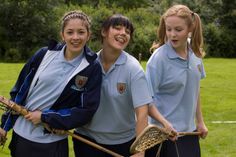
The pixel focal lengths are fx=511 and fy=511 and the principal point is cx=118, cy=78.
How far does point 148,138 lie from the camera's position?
3244mm

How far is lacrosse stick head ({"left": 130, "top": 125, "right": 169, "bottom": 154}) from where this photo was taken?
315 cm

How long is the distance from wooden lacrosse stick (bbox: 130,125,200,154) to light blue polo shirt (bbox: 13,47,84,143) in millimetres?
530

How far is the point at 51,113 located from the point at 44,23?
26240 millimetres

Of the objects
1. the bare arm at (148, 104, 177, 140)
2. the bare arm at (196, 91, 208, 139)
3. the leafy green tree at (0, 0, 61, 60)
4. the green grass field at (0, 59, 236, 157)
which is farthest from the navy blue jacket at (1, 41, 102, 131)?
the leafy green tree at (0, 0, 61, 60)

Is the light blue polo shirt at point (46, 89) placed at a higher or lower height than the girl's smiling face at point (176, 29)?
lower

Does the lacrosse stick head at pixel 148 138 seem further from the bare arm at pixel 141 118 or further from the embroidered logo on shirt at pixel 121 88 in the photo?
the embroidered logo on shirt at pixel 121 88

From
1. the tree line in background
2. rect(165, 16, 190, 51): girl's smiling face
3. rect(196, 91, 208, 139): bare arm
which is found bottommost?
the tree line in background

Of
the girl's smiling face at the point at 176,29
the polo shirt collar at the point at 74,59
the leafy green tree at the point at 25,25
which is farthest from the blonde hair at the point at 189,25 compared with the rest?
the leafy green tree at the point at 25,25

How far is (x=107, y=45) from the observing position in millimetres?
3500

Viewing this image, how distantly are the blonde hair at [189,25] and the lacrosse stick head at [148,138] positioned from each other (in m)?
0.82

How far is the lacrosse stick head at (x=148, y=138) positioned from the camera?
3.15 meters

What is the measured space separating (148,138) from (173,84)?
0.57 meters

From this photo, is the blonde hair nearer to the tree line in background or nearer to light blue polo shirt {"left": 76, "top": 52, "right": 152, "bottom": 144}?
light blue polo shirt {"left": 76, "top": 52, "right": 152, "bottom": 144}

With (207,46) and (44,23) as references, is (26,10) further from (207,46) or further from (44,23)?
(207,46)
